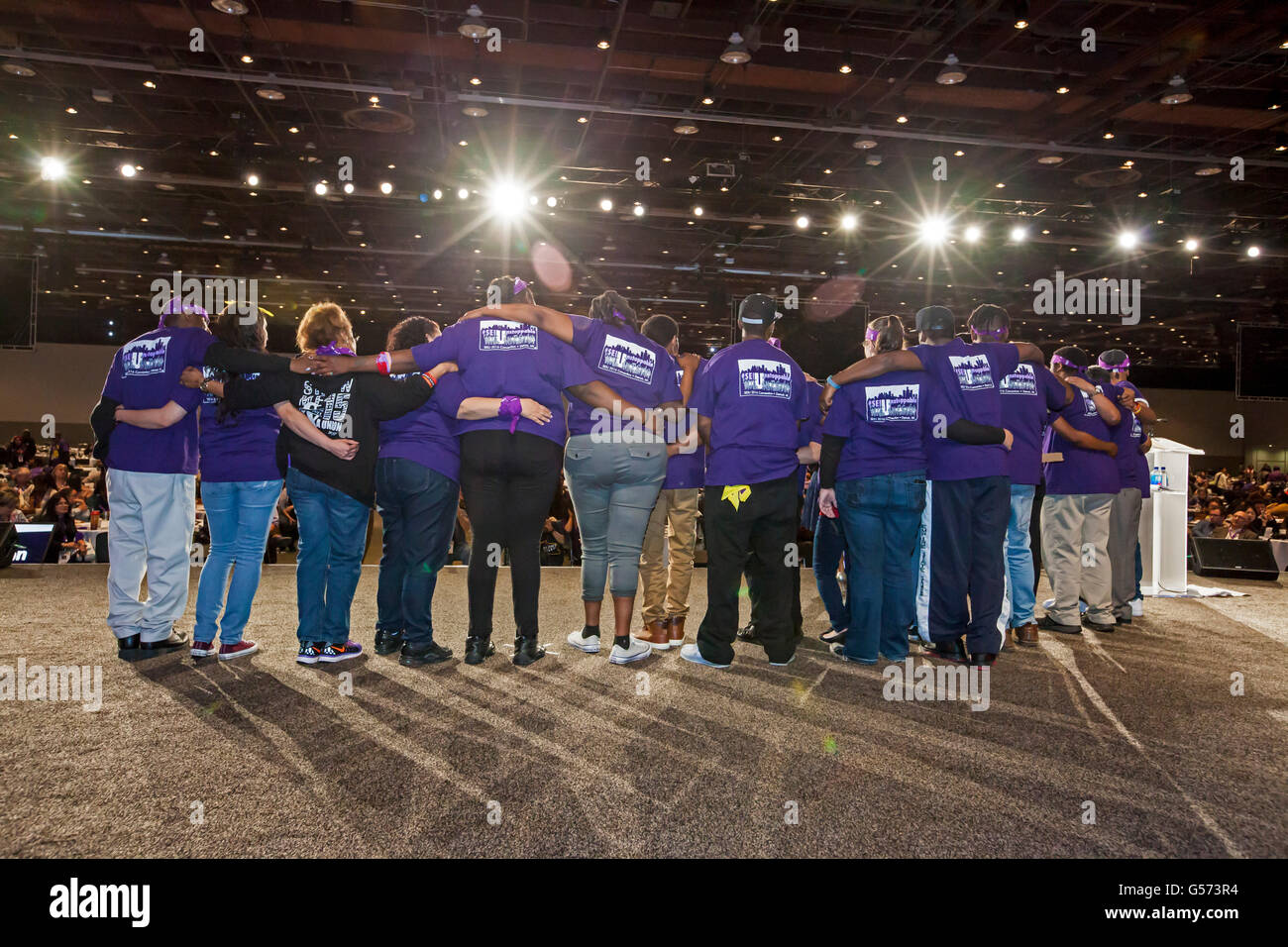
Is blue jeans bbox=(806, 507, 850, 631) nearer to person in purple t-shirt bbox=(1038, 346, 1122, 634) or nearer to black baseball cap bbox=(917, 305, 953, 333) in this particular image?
black baseball cap bbox=(917, 305, 953, 333)

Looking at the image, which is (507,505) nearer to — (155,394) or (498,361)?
(498,361)

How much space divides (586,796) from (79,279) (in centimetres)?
2164

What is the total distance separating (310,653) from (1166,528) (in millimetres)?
6539

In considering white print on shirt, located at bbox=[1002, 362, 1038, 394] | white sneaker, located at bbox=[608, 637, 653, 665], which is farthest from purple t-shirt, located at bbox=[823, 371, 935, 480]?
white sneaker, located at bbox=[608, 637, 653, 665]

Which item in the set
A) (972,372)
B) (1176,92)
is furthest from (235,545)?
(1176,92)

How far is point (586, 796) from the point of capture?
6.68 ft

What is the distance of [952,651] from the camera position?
3.78m

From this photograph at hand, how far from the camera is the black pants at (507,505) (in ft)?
11.1

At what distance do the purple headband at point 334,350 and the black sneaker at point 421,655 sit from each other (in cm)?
129

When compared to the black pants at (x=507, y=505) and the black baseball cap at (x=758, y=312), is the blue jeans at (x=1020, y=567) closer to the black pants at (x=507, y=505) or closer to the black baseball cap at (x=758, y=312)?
the black baseball cap at (x=758, y=312)

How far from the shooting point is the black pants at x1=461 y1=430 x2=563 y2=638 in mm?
3371

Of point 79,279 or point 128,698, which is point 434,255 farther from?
point 128,698

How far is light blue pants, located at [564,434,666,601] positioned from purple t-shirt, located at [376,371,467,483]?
51 centimetres
